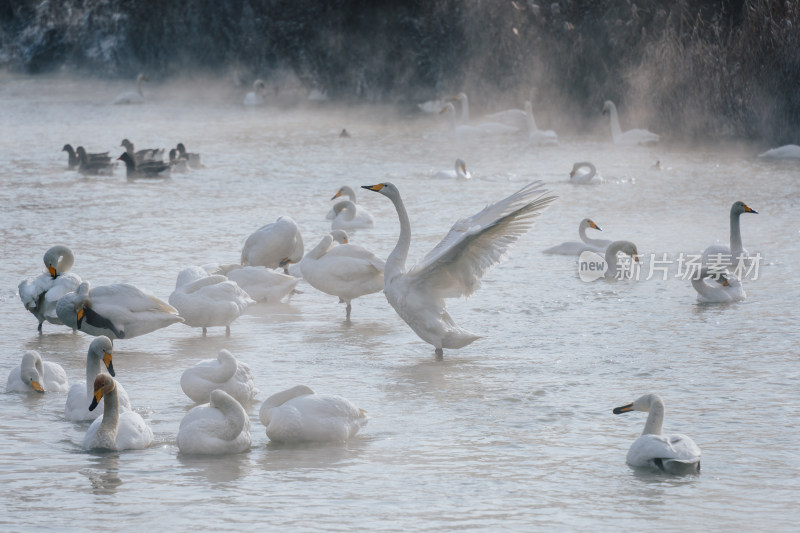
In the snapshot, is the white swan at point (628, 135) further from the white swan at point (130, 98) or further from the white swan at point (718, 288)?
the white swan at point (130, 98)

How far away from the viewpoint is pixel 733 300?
1082cm

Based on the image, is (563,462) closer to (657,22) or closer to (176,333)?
(176,333)

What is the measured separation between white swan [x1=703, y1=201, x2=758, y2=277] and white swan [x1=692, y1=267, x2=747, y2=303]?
0.55 meters

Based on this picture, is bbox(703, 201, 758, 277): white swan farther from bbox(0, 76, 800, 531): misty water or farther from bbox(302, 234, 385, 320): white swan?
bbox(302, 234, 385, 320): white swan

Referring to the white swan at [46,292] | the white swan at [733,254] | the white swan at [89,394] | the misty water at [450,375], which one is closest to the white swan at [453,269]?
the misty water at [450,375]

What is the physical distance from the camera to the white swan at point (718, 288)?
35.3ft

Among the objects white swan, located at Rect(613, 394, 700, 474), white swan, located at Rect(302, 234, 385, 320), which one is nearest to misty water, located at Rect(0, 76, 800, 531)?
white swan, located at Rect(613, 394, 700, 474)

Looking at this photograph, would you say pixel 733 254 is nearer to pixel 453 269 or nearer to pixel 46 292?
pixel 453 269

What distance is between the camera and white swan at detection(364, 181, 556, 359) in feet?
28.5

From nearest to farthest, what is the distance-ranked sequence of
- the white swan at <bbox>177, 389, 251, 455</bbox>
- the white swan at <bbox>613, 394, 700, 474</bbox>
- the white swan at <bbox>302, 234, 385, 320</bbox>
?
the white swan at <bbox>613, 394, 700, 474</bbox> < the white swan at <bbox>177, 389, 251, 455</bbox> < the white swan at <bbox>302, 234, 385, 320</bbox>

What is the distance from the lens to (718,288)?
425 inches

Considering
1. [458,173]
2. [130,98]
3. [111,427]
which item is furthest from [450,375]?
[130,98]

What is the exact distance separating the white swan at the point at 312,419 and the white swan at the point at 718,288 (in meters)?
4.93

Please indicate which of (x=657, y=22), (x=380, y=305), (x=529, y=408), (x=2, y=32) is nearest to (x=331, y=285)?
(x=380, y=305)
